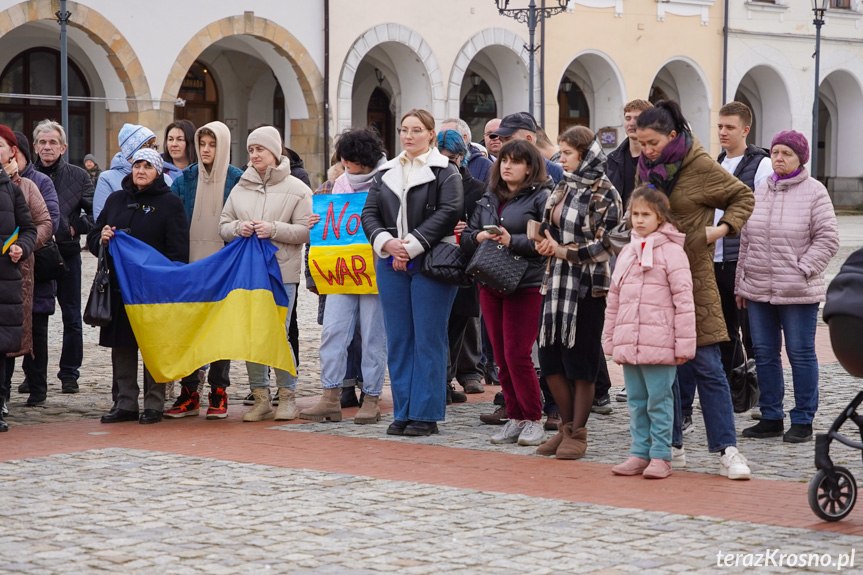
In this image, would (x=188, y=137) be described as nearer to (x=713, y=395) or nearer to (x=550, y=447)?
(x=550, y=447)

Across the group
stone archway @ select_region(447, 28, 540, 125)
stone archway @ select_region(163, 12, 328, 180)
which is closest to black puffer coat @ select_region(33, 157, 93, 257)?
stone archway @ select_region(163, 12, 328, 180)

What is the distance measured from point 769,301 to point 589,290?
4.14 ft

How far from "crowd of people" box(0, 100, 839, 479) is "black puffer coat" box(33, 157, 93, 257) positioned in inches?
0.6

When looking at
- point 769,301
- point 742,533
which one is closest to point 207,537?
point 742,533

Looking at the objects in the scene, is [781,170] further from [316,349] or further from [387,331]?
→ [316,349]

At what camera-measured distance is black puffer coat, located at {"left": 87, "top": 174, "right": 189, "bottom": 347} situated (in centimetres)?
872

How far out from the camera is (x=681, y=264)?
6.68 m

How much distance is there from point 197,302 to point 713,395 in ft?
11.8

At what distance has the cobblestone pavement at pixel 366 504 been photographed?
5.12m

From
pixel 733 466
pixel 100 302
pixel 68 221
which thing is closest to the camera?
pixel 733 466

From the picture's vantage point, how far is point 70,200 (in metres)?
10.1

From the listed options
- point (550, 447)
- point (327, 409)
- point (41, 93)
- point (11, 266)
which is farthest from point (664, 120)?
point (41, 93)

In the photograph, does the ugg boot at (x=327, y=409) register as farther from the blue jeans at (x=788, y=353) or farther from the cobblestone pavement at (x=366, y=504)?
the blue jeans at (x=788, y=353)

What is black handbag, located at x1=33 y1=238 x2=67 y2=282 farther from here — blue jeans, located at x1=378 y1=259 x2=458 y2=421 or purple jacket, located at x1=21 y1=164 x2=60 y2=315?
blue jeans, located at x1=378 y1=259 x2=458 y2=421
